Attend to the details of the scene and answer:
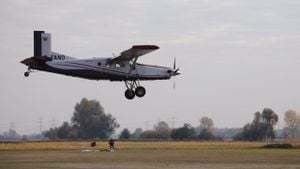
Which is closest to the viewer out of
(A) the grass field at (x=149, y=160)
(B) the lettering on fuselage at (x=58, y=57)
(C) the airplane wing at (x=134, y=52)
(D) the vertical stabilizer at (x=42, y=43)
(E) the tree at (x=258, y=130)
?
(A) the grass field at (x=149, y=160)

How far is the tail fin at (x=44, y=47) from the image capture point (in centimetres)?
5616

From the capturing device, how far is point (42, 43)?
188 ft

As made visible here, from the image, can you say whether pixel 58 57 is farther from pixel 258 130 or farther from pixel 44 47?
pixel 258 130

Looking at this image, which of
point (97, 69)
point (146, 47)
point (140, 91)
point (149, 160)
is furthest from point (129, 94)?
point (149, 160)

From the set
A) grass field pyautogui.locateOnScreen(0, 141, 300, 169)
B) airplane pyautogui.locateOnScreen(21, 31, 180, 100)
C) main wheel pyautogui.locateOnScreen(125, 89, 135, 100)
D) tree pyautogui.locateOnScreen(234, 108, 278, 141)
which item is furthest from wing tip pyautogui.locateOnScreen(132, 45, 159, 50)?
tree pyautogui.locateOnScreen(234, 108, 278, 141)

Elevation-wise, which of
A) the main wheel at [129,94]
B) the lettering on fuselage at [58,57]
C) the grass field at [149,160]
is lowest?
the grass field at [149,160]

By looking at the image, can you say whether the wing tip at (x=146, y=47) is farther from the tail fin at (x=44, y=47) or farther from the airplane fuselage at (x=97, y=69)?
the tail fin at (x=44, y=47)

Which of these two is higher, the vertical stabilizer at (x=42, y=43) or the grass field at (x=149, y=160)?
the vertical stabilizer at (x=42, y=43)

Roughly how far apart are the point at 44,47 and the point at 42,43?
43 cm

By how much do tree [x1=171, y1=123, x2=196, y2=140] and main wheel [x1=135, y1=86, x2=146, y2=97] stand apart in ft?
403

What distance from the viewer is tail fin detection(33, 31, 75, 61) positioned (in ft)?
184

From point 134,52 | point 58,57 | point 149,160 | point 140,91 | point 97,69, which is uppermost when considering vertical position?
point 134,52

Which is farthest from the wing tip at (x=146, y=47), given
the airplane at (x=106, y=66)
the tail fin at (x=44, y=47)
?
the tail fin at (x=44, y=47)

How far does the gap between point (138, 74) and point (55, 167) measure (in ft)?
39.2
